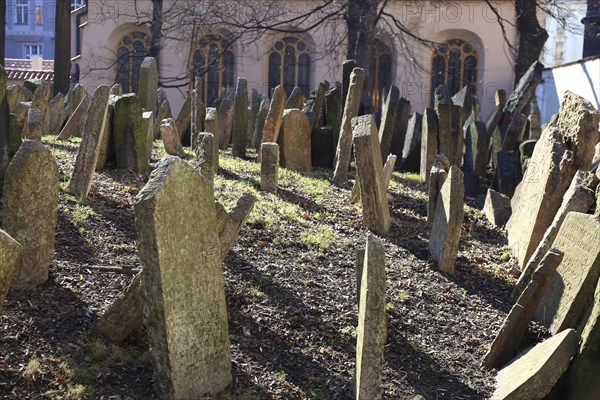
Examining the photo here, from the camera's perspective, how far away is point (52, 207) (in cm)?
553

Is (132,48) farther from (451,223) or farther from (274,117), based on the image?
(451,223)

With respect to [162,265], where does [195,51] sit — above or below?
above

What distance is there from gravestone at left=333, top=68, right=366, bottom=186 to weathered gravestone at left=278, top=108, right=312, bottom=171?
2.55 ft

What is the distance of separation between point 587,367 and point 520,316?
725 mm

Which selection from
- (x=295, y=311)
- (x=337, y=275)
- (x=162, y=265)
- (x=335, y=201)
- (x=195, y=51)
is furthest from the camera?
(x=195, y=51)

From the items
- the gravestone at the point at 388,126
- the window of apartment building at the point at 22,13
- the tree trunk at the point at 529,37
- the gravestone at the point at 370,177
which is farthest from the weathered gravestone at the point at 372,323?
the window of apartment building at the point at 22,13

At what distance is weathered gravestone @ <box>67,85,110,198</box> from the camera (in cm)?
787

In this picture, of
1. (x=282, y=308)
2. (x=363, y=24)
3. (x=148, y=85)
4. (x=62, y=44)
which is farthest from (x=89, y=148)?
(x=62, y=44)

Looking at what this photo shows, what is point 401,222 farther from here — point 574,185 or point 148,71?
point 148,71

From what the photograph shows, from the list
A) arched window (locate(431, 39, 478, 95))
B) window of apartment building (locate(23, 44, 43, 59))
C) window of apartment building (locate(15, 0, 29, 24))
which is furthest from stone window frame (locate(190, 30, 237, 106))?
window of apartment building (locate(15, 0, 29, 24))

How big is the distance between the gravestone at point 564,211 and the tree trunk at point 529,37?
11607 millimetres

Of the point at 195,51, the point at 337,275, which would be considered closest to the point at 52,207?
the point at 337,275

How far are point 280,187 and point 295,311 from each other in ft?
13.1

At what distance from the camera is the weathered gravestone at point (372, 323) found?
462 centimetres
